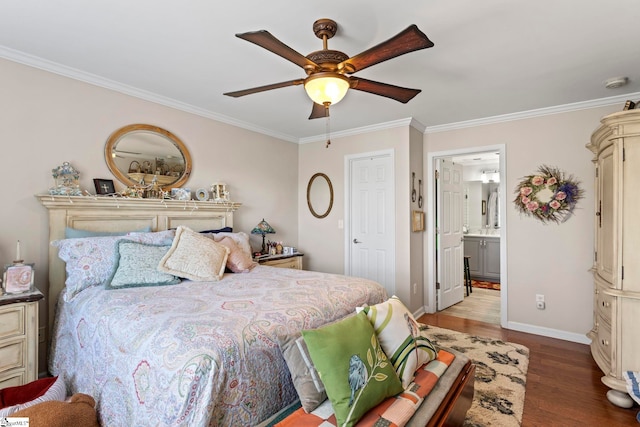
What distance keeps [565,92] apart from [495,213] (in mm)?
4318

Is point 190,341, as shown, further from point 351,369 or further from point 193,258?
point 193,258

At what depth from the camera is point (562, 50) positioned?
2.35 m

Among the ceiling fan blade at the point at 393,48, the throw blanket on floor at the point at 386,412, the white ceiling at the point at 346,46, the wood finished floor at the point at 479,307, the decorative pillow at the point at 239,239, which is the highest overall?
the white ceiling at the point at 346,46

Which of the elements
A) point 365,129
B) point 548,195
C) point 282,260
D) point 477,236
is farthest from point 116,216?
point 477,236

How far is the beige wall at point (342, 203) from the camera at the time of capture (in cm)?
406

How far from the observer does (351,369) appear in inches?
53.9

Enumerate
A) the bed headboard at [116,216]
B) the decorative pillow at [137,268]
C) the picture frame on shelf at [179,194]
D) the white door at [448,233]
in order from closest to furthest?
the decorative pillow at [137,268] → the bed headboard at [116,216] → the picture frame on shelf at [179,194] → the white door at [448,233]

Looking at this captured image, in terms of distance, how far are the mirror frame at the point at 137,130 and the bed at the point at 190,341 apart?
41 cm

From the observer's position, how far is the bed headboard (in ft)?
8.31

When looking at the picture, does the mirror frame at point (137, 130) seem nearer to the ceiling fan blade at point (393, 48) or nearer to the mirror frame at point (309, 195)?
the mirror frame at point (309, 195)

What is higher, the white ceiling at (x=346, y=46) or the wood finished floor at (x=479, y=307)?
the white ceiling at (x=346, y=46)

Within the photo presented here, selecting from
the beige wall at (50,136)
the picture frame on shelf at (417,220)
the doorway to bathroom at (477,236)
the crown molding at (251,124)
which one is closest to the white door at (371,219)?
the picture frame on shelf at (417,220)

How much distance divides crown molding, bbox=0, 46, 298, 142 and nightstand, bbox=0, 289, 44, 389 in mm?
1761

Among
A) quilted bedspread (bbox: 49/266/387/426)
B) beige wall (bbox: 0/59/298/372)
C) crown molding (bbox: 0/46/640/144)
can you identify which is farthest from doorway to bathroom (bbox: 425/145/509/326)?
beige wall (bbox: 0/59/298/372)
